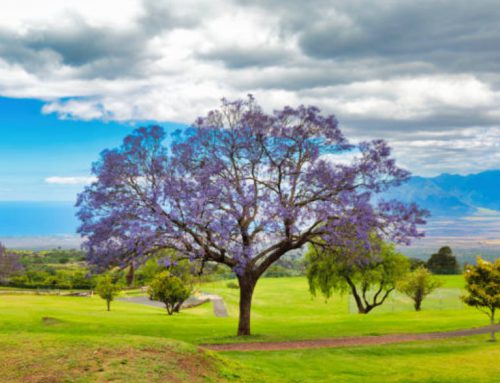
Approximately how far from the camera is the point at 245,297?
105 feet

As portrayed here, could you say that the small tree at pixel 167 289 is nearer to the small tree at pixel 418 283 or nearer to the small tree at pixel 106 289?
the small tree at pixel 106 289

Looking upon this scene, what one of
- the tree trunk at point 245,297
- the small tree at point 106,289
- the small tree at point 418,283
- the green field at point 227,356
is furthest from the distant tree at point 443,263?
the tree trunk at point 245,297

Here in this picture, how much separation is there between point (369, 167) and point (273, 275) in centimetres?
11362

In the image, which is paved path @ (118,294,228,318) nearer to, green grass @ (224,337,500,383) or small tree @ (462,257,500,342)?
small tree @ (462,257,500,342)

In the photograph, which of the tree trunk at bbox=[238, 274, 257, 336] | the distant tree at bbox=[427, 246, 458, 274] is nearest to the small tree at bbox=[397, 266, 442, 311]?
the tree trunk at bbox=[238, 274, 257, 336]

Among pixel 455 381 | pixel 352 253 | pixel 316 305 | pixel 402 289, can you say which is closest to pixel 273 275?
pixel 316 305

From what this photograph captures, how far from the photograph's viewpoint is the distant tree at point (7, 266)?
9356 cm

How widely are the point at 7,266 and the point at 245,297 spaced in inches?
3047

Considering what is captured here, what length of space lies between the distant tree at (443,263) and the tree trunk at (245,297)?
95.8 meters

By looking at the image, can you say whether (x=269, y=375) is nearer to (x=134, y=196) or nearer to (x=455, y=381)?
(x=455, y=381)

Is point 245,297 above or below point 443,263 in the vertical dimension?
below

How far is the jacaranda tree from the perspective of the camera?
28.4 metres

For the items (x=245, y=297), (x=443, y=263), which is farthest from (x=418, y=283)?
(x=443, y=263)

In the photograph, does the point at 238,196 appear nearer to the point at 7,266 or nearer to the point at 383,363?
the point at 383,363
